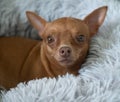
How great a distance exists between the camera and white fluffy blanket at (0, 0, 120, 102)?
107 centimetres

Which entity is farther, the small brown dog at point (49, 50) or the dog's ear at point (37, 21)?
the dog's ear at point (37, 21)

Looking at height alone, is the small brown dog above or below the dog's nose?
above

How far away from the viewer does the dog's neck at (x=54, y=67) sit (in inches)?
53.7

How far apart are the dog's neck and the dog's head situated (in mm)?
24

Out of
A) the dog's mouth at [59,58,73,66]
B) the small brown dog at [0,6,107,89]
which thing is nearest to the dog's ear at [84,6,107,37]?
the small brown dog at [0,6,107,89]

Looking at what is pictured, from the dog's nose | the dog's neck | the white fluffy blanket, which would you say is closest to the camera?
the white fluffy blanket

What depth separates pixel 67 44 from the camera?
124 centimetres

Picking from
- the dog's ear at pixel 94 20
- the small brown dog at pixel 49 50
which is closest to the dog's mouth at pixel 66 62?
the small brown dog at pixel 49 50

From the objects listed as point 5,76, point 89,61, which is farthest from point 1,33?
point 89,61

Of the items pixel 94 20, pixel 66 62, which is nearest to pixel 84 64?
pixel 66 62

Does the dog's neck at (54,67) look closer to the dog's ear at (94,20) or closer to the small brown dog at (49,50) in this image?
the small brown dog at (49,50)

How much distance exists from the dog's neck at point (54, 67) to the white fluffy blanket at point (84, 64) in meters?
0.07

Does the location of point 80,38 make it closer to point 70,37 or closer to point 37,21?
point 70,37

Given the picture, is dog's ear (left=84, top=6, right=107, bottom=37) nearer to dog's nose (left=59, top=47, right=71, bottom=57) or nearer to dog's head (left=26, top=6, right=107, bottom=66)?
dog's head (left=26, top=6, right=107, bottom=66)
